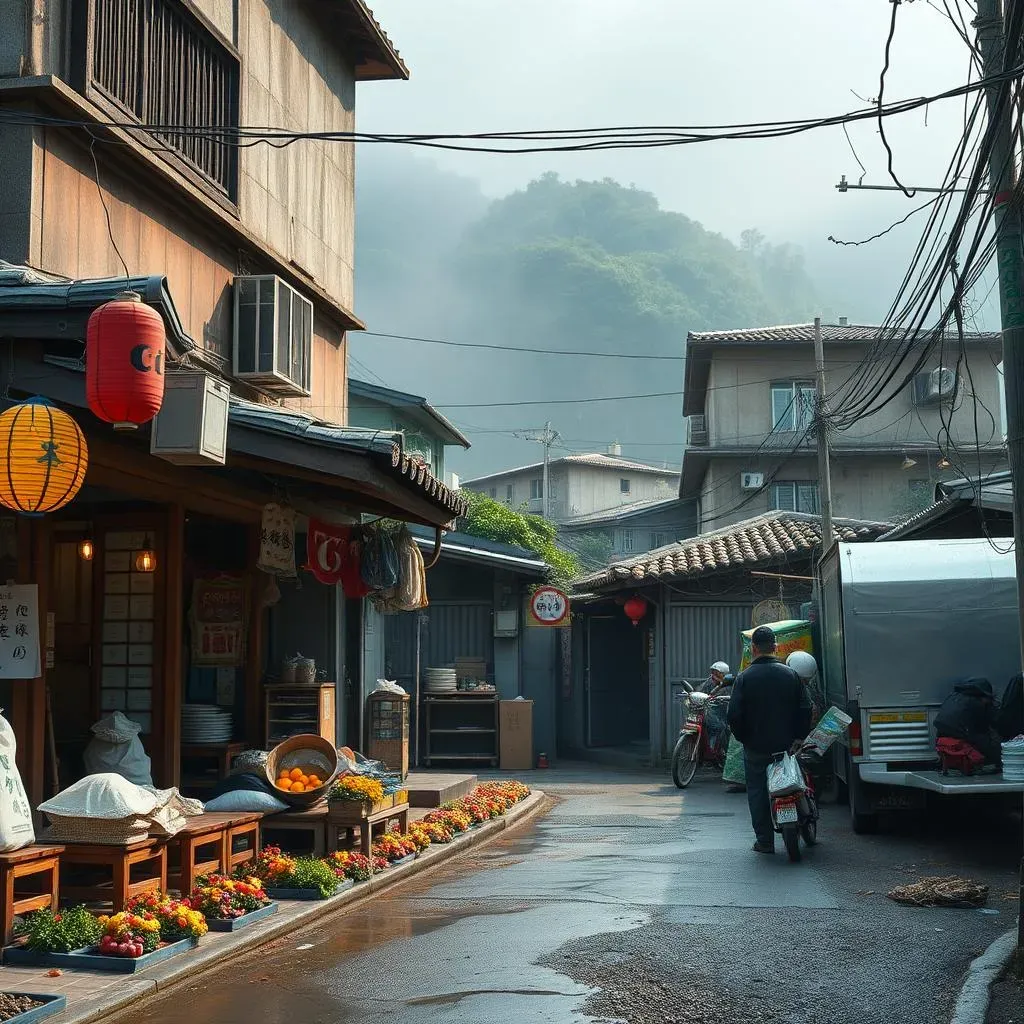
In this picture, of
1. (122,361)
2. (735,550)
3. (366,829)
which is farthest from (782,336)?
(122,361)

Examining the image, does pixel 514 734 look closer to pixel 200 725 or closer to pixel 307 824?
pixel 200 725

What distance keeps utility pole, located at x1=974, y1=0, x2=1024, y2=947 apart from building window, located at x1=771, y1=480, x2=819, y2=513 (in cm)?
3283

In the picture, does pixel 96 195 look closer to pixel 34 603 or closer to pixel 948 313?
pixel 34 603

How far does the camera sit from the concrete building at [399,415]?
34.2 meters

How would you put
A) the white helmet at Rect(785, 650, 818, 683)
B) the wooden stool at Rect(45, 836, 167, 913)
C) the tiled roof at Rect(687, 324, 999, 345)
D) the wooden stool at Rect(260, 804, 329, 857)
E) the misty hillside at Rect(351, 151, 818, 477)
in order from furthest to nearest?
the misty hillside at Rect(351, 151, 818, 477)
the tiled roof at Rect(687, 324, 999, 345)
the white helmet at Rect(785, 650, 818, 683)
the wooden stool at Rect(260, 804, 329, 857)
the wooden stool at Rect(45, 836, 167, 913)

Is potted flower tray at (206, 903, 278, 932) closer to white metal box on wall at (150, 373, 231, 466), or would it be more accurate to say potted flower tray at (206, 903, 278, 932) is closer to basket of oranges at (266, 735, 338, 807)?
basket of oranges at (266, 735, 338, 807)

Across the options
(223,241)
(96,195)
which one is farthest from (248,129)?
(96,195)

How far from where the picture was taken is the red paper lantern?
7.78 metres

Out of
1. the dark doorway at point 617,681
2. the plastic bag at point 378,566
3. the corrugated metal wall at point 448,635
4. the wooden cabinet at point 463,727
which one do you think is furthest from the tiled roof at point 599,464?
the plastic bag at point 378,566

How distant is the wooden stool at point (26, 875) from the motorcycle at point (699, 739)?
13.3 m

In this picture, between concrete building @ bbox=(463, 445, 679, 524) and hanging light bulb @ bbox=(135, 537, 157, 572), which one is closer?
hanging light bulb @ bbox=(135, 537, 157, 572)

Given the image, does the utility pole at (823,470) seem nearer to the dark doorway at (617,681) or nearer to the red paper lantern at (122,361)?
the dark doorway at (617,681)

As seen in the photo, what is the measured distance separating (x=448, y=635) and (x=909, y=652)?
44.1ft

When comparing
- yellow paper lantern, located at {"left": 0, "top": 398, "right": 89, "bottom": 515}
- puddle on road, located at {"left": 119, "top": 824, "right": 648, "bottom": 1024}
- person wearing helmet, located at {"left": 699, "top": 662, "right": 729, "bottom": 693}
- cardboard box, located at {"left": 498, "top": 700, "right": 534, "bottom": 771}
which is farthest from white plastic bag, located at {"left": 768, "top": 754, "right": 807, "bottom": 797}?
cardboard box, located at {"left": 498, "top": 700, "right": 534, "bottom": 771}
